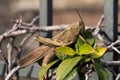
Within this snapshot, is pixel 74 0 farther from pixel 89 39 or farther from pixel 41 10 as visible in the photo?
pixel 89 39

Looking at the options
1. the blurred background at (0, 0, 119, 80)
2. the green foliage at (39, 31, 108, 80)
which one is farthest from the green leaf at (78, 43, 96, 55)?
the blurred background at (0, 0, 119, 80)

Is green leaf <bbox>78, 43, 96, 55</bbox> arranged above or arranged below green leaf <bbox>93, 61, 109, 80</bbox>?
above

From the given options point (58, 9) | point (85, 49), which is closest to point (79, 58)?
point (85, 49)

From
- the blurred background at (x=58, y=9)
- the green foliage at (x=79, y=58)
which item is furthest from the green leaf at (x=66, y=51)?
the blurred background at (x=58, y=9)

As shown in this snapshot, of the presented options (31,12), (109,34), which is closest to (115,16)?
(109,34)

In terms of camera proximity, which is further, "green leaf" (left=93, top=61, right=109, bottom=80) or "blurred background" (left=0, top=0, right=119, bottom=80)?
"blurred background" (left=0, top=0, right=119, bottom=80)

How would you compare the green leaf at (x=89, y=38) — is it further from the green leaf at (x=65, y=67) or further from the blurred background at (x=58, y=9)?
the blurred background at (x=58, y=9)

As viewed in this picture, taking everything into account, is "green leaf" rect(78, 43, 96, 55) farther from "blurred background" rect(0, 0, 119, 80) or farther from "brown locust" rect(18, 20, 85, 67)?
"blurred background" rect(0, 0, 119, 80)
